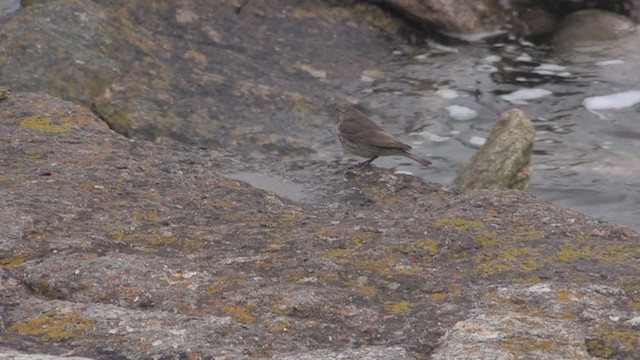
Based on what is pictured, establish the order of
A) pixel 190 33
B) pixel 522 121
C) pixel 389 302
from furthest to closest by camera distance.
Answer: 1. pixel 190 33
2. pixel 522 121
3. pixel 389 302

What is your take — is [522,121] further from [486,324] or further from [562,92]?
[486,324]

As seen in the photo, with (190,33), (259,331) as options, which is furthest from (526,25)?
(259,331)

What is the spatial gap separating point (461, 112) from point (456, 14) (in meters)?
1.82

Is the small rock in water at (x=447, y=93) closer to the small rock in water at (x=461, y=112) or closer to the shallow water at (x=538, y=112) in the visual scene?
the shallow water at (x=538, y=112)

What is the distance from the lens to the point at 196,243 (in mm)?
4527

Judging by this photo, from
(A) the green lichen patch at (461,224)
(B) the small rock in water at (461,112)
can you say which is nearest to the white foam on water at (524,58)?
(B) the small rock in water at (461,112)

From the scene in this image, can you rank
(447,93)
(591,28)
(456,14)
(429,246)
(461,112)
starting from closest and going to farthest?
(429,246)
(461,112)
(447,93)
(456,14)
(591,28)

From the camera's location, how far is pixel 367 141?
734 centimetres

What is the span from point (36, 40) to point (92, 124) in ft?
7.03

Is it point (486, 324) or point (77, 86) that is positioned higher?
point (486, 324)

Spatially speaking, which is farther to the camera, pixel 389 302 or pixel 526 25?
pixel 526 25

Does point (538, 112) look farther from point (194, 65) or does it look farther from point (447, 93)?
point (194, 65)

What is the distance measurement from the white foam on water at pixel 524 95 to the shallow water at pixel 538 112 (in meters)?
0.03

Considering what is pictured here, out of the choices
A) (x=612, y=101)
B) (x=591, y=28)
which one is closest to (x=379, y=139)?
(x=612, y=101)
